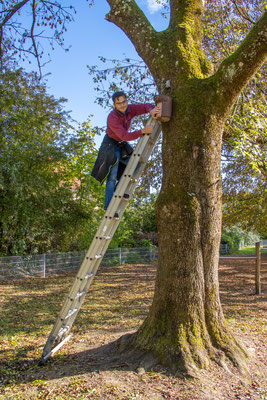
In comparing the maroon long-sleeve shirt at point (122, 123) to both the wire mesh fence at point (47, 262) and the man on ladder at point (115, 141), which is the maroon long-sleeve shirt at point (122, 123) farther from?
the wire mesh fence at point (47, 262)

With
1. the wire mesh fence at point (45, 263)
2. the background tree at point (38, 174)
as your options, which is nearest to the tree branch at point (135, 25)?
the background tree at point (38, 174)

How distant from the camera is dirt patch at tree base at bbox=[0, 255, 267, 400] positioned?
3.49 metres

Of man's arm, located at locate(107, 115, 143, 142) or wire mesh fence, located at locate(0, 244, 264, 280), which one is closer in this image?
man's arm, located at locate(107, 115, 143, 142)

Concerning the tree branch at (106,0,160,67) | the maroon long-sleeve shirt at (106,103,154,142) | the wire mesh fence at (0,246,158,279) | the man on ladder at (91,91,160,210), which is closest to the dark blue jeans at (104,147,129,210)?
the man on ladder at (91,91,160,210)

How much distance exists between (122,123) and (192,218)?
164cm

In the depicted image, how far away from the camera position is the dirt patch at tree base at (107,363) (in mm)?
3488

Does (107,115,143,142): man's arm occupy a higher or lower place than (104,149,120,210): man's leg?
higher

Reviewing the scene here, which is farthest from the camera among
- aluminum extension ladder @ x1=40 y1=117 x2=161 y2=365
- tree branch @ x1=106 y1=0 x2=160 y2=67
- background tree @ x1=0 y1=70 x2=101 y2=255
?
background tree @ x1=0 y1=70 x2=101 y2=255

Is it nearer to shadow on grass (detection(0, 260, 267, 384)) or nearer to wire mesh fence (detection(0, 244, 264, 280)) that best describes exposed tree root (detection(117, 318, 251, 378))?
shadow on grass (detection(0, 260, 267, 384))

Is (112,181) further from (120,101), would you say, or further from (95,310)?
(95,310)

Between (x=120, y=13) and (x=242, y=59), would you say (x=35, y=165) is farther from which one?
(x=242, y=59)

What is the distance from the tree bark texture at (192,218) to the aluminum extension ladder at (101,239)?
37 centimetres

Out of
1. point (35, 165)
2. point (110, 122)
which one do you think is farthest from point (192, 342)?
point (35, 165)

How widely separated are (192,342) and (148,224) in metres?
16.4
